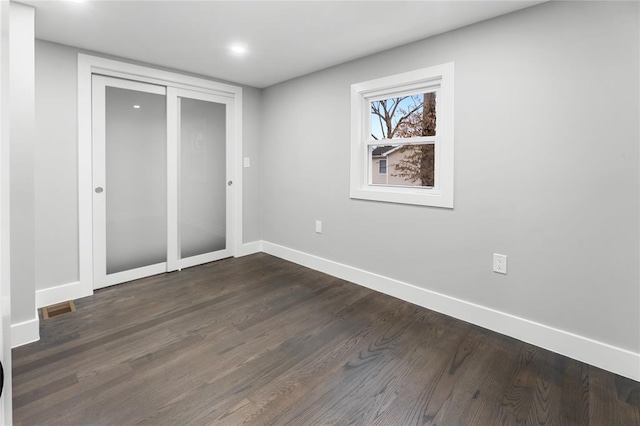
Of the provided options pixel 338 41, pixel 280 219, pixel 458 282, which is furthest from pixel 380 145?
pixel 280 219

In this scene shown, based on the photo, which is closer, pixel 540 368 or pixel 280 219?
pixel 540 368

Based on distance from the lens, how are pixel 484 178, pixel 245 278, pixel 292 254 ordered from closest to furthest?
1. pixel 484 178
2. pixel 245 278
3. pixel 292 254

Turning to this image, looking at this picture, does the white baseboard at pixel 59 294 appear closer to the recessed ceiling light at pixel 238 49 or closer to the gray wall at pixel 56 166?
the gray wall at pixel 56 166

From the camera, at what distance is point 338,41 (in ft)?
9.21

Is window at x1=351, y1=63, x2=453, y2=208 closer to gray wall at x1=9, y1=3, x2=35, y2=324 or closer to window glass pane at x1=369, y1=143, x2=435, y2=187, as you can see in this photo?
window glass pane at x1=369, y1=143, x2=435, y2=187

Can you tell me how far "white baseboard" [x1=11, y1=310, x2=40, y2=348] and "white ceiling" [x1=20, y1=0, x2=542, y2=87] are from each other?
7.05 feet

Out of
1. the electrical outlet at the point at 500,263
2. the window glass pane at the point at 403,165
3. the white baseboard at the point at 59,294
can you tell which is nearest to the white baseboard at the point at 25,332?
the white baseboard at the point at 59,294

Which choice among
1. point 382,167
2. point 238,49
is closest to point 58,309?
point 238,49

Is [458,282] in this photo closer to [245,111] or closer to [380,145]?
[380,145]

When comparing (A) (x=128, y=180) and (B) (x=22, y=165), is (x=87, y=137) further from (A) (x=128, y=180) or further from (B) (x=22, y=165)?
(B) (x=22, y=165)

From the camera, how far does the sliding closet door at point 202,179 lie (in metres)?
3.81

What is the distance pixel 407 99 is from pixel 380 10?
94 cm

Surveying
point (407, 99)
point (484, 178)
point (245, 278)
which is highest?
point (407, 99)

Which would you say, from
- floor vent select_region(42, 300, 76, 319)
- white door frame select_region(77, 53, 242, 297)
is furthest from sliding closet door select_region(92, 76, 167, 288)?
floor vent select_region(42, 300, 76, 319)
